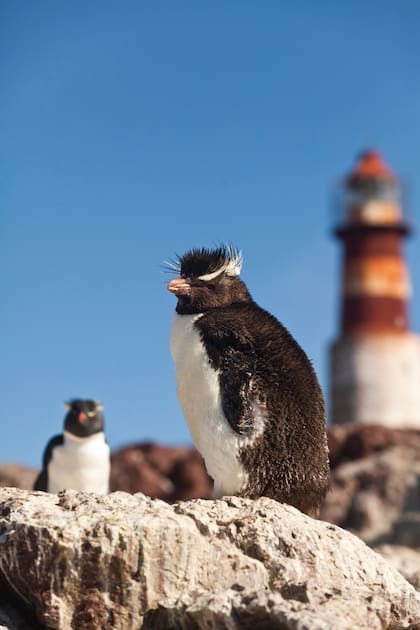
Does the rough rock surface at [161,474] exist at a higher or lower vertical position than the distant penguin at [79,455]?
higher

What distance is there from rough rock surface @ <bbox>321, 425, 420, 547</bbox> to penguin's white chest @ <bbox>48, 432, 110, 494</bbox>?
6604 mm

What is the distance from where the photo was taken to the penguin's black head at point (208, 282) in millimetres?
6289

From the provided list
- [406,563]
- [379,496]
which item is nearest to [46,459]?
[406,563]

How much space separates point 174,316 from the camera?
21.0 feet

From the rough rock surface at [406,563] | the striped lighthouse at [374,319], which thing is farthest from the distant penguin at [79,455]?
the striped lighthouse at [374,319]

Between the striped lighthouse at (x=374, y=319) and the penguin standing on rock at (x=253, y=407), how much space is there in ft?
98.1

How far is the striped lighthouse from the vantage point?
37.1 meters

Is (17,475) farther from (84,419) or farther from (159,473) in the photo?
(84,419)

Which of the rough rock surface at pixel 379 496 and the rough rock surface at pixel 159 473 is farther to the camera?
the rough rock surface at pixel 159 473

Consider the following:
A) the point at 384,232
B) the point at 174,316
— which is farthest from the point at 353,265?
the point at 174,316

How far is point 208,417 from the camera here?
19.5 feet

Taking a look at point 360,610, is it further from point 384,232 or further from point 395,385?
point 384,232

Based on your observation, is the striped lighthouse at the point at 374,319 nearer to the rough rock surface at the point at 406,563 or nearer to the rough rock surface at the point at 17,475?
the rough rock surface at the point at 17,475

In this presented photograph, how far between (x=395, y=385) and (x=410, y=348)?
1.78 meters
